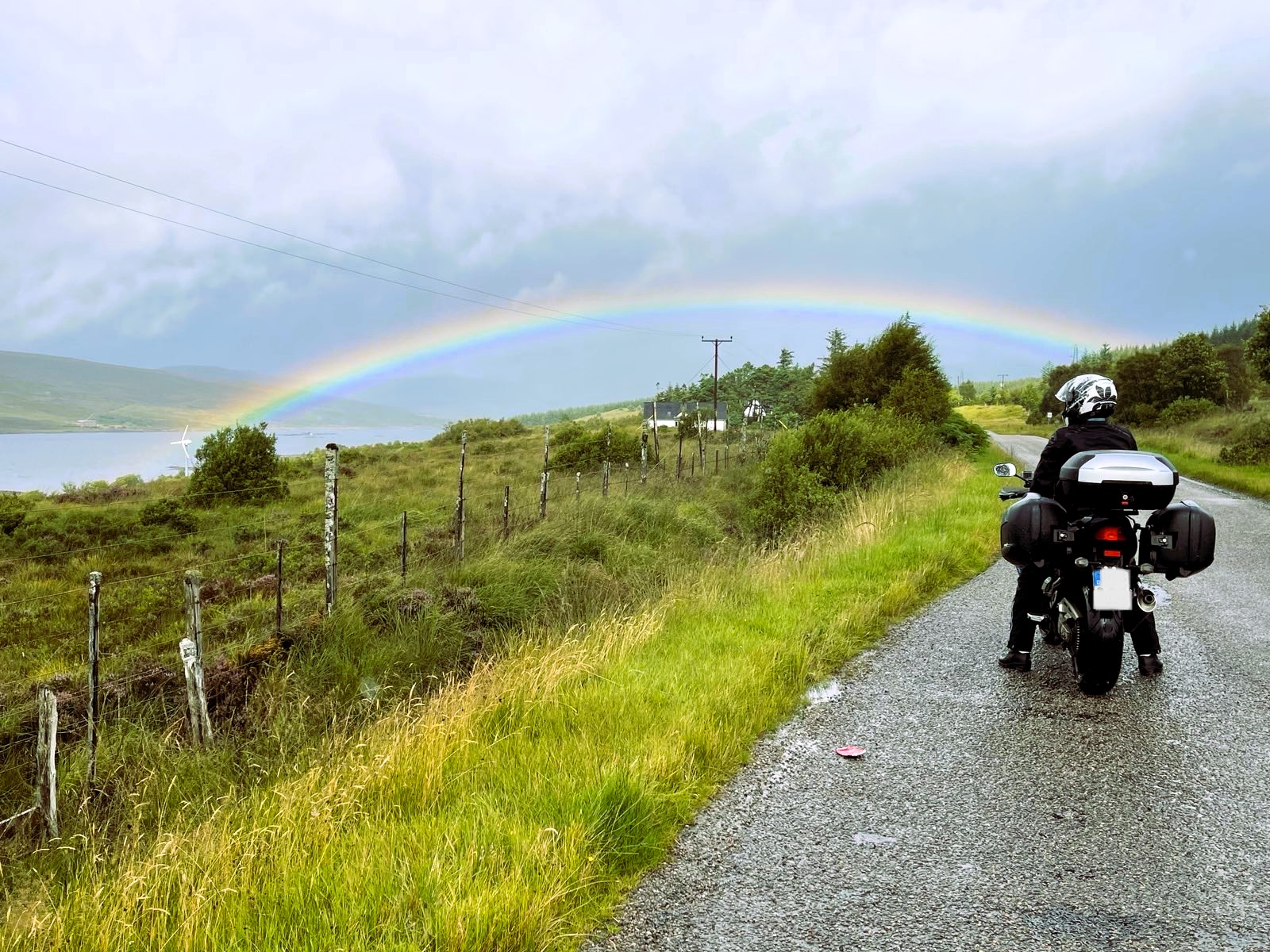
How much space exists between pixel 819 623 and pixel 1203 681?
2.50m

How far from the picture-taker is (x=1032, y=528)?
15.1 feet

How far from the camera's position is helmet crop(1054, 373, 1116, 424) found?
4.83 m

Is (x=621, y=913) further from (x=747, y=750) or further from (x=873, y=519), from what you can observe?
(x=873, y=519)

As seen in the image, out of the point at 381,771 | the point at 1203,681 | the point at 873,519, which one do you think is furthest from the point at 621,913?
the point at 873,519

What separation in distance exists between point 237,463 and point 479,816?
78.5ft

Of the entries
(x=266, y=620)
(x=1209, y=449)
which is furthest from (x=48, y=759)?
(x=1209, y=449)

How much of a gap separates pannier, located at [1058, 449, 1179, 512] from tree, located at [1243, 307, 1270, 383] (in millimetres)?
25634

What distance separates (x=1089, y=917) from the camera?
2.52m

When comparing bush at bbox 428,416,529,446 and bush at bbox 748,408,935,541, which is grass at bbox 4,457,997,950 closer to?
bush at bbox 748,408,935,541

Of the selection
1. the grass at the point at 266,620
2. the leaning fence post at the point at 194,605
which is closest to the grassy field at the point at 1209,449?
the grass at the point at 266,620

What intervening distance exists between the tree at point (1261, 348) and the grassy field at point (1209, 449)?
9.07 feet

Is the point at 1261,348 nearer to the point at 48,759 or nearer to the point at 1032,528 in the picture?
the point at 1032,528

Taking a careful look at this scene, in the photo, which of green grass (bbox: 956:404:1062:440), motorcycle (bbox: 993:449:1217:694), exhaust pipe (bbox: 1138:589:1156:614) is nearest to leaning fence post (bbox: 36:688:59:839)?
motorcycle (bbox: 993:449:1217:694)

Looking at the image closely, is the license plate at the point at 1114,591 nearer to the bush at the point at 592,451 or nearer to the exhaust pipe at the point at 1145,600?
the exhaust pipe at the point at 1145,600
